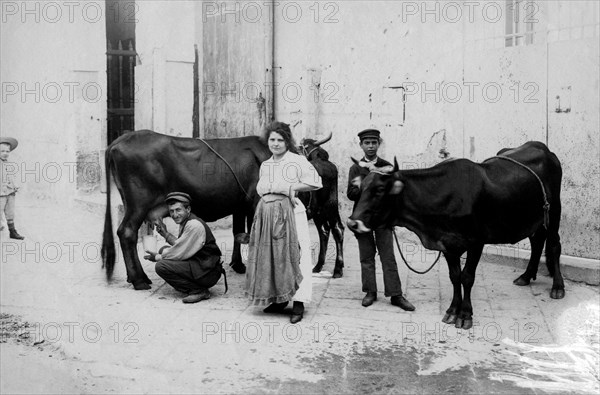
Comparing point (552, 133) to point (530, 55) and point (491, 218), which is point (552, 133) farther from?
point (491, 218)

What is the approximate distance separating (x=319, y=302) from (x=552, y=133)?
126 inches

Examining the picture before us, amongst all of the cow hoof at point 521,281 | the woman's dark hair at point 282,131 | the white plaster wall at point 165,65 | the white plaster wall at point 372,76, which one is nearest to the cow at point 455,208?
the woman's dark hair at point 282,131

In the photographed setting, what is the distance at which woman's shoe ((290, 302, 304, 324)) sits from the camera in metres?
5.81

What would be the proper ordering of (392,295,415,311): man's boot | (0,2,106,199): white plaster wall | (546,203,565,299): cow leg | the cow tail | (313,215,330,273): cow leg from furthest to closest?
1. (0,2,106,199): white plaster wall
2. (313,215,330,273): cow leg
3. the cow tail
4. (546,203,565,299): cow leg
5. (392,295,415,311): man's boot

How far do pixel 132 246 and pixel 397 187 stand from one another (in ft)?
8.87

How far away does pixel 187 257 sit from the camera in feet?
20.8

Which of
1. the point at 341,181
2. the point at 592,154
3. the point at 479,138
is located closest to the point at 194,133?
the point at 341,181

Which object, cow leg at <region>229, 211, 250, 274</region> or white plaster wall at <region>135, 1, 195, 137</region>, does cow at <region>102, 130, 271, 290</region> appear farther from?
white plaster wall at <region>135, 1, 195, 137</region>

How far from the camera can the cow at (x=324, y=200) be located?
284 inches

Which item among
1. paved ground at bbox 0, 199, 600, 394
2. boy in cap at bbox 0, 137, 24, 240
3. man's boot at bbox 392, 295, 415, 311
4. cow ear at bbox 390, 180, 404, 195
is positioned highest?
cow ear at bbox 390, 180, 404, 195

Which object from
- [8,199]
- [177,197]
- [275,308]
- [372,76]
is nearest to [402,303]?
[275,308]

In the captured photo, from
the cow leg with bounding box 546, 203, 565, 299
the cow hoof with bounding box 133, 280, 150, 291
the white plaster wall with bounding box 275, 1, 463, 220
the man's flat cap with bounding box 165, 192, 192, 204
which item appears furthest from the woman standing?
the white plaster wall with bounding box 275, 1, 463, 220

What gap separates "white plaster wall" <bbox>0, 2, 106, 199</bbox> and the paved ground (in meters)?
1.83

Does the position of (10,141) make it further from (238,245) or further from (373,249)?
(373,249)
